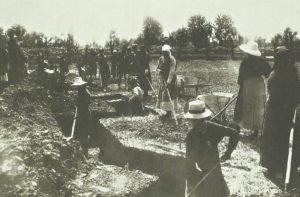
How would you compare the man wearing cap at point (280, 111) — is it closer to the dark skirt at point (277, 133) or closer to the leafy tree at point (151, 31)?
the dark skirt at point (277, 133)

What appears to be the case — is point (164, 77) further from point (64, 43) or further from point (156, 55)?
point (156, 55)

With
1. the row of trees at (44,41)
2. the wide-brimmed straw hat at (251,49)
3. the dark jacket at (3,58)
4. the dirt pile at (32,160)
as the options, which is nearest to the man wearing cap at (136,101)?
the dirt pile at (32,160)

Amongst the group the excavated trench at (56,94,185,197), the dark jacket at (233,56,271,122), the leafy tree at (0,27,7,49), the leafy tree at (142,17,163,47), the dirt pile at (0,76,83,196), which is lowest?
the excavated trench at (56,94,185,197)

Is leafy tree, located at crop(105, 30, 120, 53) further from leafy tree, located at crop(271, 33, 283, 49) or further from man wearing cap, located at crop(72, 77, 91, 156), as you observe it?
man wearing cap, located at crop(72, 77, 91, 156)

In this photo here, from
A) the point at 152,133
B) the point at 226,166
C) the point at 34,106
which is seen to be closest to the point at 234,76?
the point at 34,106

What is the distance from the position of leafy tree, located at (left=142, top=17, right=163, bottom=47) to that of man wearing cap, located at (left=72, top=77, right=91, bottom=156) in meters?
35.3

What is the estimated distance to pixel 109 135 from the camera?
916cm

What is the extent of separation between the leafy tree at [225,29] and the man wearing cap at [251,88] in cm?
3498

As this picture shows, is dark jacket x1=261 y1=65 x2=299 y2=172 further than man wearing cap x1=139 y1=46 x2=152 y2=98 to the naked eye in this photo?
No

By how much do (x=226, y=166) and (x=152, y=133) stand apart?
96.6 inches

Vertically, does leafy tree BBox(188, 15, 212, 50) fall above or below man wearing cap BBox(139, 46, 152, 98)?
above

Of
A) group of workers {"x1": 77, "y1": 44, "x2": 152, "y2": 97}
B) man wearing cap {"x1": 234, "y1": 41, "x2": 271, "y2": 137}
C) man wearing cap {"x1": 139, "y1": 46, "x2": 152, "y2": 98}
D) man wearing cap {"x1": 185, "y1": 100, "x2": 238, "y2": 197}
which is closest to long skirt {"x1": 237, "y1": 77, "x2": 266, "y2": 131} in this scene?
man wearing cap {"x1": 234, "y1": 41, "x2": 271, "y2": 137}

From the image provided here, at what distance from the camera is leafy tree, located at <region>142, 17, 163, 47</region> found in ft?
144

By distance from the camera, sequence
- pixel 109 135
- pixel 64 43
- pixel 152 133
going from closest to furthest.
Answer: pixel 152 133, pixel 109 135, pixel 64 43
